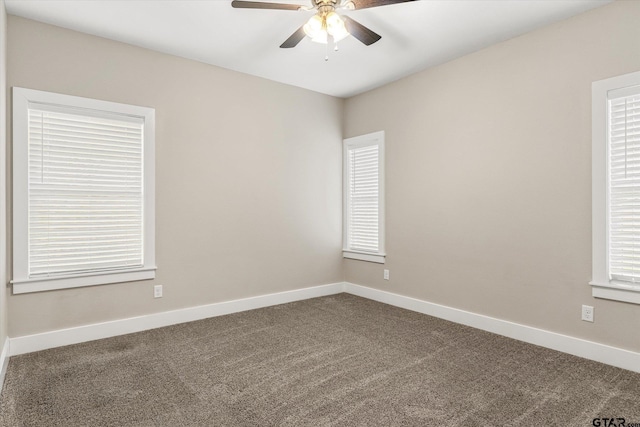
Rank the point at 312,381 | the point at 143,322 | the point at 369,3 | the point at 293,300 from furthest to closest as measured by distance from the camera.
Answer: the point at 293,300 → the point at 143,322 → the point at 312,381 → the point at 369,3

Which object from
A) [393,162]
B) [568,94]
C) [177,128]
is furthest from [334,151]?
[568,94]

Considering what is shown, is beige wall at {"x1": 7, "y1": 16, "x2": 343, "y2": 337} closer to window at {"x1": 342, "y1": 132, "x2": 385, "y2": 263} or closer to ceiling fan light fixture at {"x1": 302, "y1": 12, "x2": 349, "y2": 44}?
window at {"x1": 342, "y1": 132, "x2": 385, "y2": 263}

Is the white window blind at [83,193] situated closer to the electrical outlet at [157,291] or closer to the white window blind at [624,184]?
the electrical outlet at [157,291]

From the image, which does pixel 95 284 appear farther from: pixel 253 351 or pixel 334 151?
pixel 334 151

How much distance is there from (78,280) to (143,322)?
2.34 ft

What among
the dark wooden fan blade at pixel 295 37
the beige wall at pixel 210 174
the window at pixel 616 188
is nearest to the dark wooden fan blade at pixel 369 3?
the dark wooden fan blade at pixel 295 37

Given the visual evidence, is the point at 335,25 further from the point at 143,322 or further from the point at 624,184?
the point at 143,322

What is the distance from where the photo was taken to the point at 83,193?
10.6 ft

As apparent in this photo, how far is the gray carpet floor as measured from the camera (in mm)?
2082

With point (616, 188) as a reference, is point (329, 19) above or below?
above

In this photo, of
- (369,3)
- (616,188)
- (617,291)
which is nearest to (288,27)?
(369,3)

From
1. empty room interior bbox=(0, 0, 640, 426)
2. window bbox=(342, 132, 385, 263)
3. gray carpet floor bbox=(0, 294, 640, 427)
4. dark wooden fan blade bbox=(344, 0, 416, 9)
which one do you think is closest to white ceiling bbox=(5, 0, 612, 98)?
empty room interior bbox=(0, 0, 640, 426)

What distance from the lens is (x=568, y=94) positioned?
117 inches

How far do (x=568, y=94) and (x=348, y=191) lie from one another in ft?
9.18
